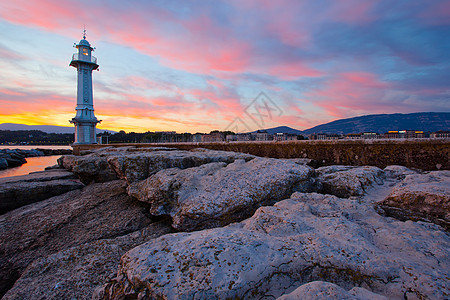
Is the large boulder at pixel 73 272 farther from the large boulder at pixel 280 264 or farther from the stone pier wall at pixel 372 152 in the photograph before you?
the stone pier wall at pixel 372 152

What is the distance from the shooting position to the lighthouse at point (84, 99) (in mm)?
40844

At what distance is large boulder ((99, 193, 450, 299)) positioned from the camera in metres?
1.67

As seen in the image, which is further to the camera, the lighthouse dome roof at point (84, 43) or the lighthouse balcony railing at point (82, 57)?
the lighthouse dome roof at point (84, 43)

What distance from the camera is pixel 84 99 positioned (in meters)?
41.1

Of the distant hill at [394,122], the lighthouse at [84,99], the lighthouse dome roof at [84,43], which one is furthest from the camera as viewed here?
the distant hill at [394,122]

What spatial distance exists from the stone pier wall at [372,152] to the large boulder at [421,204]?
133 inches

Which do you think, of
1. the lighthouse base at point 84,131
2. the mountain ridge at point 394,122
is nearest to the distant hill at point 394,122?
the mountain ridge at point 394,122

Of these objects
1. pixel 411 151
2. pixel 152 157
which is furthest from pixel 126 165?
pixel 411 151

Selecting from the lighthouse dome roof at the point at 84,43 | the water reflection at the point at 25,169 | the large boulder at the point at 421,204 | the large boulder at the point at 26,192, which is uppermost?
the lighthouse dome roof at the point at 84,43

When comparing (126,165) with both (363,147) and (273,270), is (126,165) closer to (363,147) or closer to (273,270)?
(273,270)

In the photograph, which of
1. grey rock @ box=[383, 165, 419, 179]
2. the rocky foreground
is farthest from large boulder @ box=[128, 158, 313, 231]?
grey rock @ box=[383, 165, 419, 179]

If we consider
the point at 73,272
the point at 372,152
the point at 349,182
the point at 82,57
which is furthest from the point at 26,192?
the point at 82,57

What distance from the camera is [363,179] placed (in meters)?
4.44

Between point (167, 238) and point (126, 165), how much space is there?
12.4ft
